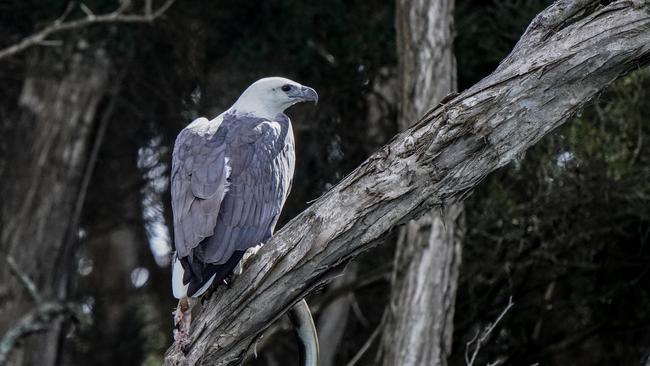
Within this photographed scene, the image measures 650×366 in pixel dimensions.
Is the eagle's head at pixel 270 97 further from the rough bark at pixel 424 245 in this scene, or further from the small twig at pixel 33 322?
the small twig at pixel 33 322

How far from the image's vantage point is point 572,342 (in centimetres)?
838

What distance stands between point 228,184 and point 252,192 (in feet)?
0.39

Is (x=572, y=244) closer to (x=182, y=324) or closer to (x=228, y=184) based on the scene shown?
(x=228, y=184)

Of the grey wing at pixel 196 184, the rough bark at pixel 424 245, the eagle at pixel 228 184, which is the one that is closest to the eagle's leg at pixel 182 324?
the eagle at pixel 228 184

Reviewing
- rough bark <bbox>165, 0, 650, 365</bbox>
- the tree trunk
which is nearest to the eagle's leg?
rough bark <bbox>165, 0, 650, 365</bbox>

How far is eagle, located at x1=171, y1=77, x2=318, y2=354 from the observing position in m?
4.27

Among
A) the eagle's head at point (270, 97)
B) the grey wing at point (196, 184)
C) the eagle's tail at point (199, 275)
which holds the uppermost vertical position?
the eagle's head at point (270, 97)

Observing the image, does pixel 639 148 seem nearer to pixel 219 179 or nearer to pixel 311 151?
pixel 311 151

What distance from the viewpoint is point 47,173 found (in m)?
9.10

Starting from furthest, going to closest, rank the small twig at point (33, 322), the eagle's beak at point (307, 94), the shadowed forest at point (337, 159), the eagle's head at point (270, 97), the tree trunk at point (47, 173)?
the tree trunk at point (47, 173) → the shadowed forest at point (337, 159) → the small twig at point (33, 322) → the eagle's beak at point (307, 94) → the eagle's head at point (270, 97)

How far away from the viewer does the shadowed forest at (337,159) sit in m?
7.66

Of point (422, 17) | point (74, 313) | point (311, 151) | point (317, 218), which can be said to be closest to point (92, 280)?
point (311, 151)

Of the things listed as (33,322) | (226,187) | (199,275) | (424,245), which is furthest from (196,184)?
(33,322)

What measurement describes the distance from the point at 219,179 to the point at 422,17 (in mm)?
→ 2658
